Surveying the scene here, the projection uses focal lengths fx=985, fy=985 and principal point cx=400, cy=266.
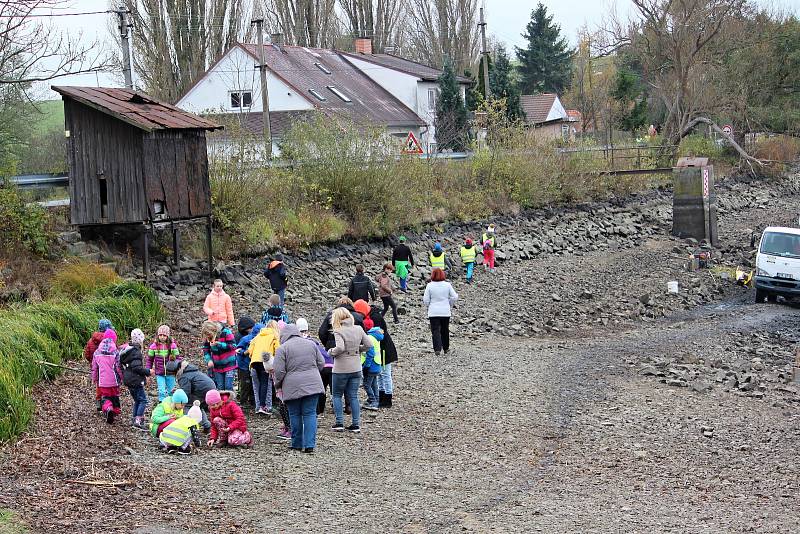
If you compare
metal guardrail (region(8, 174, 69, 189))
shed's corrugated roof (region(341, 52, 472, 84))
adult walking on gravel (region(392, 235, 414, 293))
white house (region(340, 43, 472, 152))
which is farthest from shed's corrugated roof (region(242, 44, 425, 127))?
metal guardrail (region(8, 174, 69, 189))

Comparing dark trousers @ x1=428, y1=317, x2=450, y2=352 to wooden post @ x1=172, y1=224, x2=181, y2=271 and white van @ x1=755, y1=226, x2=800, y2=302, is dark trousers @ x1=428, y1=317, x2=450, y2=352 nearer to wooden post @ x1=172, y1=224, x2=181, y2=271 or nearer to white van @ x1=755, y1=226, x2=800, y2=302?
wooden post @ x1=172, y1=224, x2=181, y2=271

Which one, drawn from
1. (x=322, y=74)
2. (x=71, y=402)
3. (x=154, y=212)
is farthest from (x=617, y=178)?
(x=71, y=402)

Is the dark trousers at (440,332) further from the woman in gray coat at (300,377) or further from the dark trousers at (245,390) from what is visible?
the woman in gray coat at (300,377)

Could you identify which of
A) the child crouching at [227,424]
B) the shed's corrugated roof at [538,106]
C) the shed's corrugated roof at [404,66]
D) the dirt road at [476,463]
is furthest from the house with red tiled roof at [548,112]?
the child crouching at [227,424]

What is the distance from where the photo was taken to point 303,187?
106ft

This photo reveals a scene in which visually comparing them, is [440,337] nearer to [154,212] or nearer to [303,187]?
[154,212]

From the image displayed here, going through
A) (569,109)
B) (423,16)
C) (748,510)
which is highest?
(423,16)

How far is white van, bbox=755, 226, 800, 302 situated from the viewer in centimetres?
2767

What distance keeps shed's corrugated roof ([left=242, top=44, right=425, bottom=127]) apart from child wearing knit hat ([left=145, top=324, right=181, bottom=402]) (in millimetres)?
37006

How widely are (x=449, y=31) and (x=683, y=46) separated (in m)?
27.0

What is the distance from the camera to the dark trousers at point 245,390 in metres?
15.1

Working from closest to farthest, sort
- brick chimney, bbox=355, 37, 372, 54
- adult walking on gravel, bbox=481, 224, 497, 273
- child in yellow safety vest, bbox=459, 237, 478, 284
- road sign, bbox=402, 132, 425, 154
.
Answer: child in yellow safety vest, bbox=459, 237, 478, 284
adult walking on gravel, bbox=481, 224, 497, 273
road sign, bbox=402, 132, 425, 154
brick chimney, bbox=355, 37, 372, 54

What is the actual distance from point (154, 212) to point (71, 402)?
8.77 metres

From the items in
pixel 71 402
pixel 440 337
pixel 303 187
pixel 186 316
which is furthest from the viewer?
pixel 303 187
